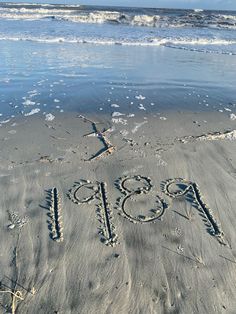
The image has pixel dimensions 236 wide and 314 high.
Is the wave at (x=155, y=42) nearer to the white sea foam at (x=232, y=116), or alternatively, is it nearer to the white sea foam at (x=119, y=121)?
the white sea foam at (x=232, y=116)

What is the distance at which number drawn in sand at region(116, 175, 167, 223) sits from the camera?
17.5 feet

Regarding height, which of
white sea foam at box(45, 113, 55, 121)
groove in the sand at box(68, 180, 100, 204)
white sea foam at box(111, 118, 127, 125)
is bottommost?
white sea foam at box(45, 113, 55, 121)

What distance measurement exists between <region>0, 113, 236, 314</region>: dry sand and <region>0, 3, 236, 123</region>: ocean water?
1.51 metres

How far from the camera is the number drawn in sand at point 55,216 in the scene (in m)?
4.97

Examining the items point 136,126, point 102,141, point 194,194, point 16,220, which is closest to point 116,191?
point 194,194

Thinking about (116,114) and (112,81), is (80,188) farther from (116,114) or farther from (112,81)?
(112,81)

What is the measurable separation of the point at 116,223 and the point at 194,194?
57.0 inches

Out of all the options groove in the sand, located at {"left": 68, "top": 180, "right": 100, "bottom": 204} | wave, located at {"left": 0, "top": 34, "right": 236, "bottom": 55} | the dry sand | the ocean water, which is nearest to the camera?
the dry sand

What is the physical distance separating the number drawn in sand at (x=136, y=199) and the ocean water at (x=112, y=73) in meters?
3.14

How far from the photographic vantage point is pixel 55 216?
5316 mm

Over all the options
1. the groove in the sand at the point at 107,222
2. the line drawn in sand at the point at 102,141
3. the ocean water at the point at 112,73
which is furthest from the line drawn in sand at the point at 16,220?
the ocean water at the point at 112,73

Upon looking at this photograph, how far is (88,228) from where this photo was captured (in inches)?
201

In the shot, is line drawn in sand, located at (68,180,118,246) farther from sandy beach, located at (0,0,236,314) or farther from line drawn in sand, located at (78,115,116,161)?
line drawn in sand, located at (78,115,116,161)

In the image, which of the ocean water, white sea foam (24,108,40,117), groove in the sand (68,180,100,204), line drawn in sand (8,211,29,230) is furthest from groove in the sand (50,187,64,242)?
the ocean water
